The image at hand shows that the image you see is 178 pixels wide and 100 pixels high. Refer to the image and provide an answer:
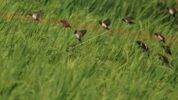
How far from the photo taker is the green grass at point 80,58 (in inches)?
101

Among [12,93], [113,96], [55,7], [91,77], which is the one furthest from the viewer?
[55,7]

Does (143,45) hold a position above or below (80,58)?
below

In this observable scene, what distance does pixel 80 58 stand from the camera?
2.96 metres

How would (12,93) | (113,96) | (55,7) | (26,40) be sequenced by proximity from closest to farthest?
(12,93)
(113,96)
(26,40)
(55,7)

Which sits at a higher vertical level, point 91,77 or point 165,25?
point 91,77

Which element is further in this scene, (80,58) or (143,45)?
(143,45)

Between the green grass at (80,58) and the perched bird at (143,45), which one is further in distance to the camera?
the perched bird at (143,45)

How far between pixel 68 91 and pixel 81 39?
0.87 m

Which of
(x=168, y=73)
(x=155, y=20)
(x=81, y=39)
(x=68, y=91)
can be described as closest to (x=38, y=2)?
(x=81, y=39)

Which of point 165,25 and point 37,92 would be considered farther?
point 165,25

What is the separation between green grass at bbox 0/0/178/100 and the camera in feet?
8.38

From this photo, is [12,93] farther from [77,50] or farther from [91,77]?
[77,50]

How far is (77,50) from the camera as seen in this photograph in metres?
3.16

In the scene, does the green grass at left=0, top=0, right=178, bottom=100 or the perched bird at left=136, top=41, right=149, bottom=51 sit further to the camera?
the perched bird at left=136, top=41, right=149, bottom=51
